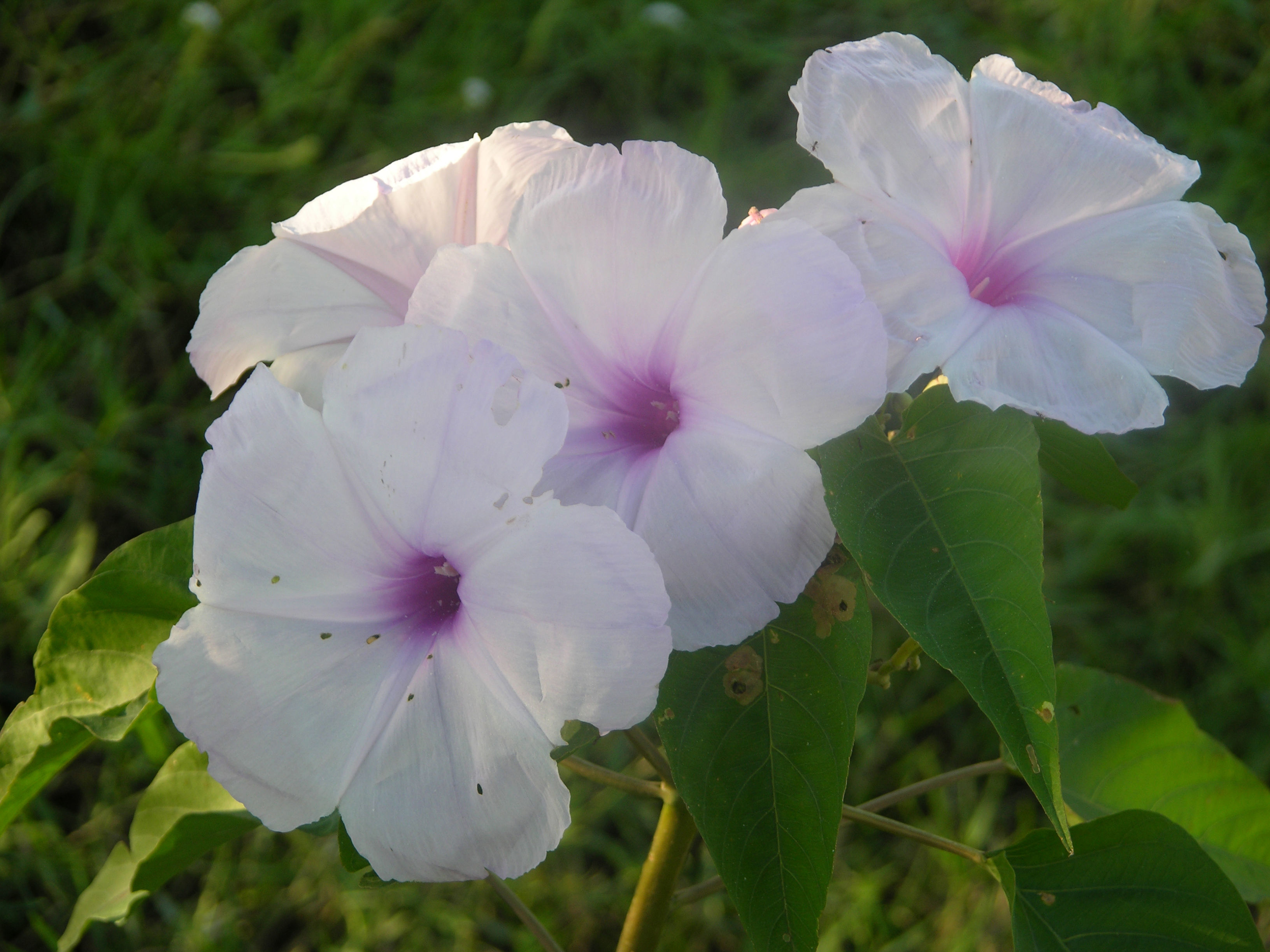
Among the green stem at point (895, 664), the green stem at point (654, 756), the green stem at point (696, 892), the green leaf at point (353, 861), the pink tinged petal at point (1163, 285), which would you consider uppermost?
the pink tinged petal at point (1163, 285)

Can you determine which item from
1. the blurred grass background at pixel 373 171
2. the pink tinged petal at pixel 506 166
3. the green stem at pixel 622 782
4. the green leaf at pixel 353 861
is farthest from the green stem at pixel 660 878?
the blurred grass background at pixel 373 171

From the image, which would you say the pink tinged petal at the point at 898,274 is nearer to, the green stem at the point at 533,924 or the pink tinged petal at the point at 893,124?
the pink tinged petal at the point at 893,124

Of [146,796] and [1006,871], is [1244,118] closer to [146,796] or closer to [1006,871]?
[1006,871]

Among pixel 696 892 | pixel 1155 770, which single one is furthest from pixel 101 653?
pixel 1155 770

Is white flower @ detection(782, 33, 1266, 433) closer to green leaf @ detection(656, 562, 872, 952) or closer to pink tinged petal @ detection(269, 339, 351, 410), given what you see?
green leaf @ detection(656, 562, 872, 952)

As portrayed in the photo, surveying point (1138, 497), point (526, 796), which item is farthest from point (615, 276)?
point (1138, 497)

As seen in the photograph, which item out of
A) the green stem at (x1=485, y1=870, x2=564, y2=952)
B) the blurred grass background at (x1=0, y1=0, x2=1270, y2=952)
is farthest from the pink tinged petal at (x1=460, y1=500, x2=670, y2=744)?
the blurred grass background at (x1=0, y1=0, x2=1270, y2=952)
